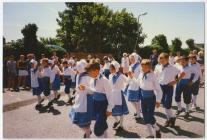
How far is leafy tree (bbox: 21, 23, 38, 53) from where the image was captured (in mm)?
16914

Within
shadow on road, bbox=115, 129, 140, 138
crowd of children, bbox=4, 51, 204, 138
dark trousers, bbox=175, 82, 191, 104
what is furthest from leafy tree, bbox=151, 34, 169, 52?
shadow on road, bbox=115, 129, 140, 138

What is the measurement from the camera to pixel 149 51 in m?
34.6

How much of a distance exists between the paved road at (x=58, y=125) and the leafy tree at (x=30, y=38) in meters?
6.71

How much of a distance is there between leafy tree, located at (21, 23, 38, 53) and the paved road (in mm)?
6708

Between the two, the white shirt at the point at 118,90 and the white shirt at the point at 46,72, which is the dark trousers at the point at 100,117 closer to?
the white shirt at the point at 118,90

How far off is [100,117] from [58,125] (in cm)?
270

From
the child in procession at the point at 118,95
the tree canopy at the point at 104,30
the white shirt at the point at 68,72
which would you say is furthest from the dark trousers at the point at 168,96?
the tree canopy at the point at 104,30

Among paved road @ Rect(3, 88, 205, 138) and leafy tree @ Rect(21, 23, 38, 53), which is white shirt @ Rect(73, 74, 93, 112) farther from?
leafy tree @ Rect(21, 23, 38, 53)

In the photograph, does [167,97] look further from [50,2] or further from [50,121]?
[50,2]

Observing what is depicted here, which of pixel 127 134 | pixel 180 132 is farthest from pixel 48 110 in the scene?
pixel 180 132

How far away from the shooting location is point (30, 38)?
→ 691 inches

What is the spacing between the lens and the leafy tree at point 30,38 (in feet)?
55.5

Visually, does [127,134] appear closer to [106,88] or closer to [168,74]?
[168,74]

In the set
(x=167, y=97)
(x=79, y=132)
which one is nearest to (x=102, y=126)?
(x=79, y=132)
